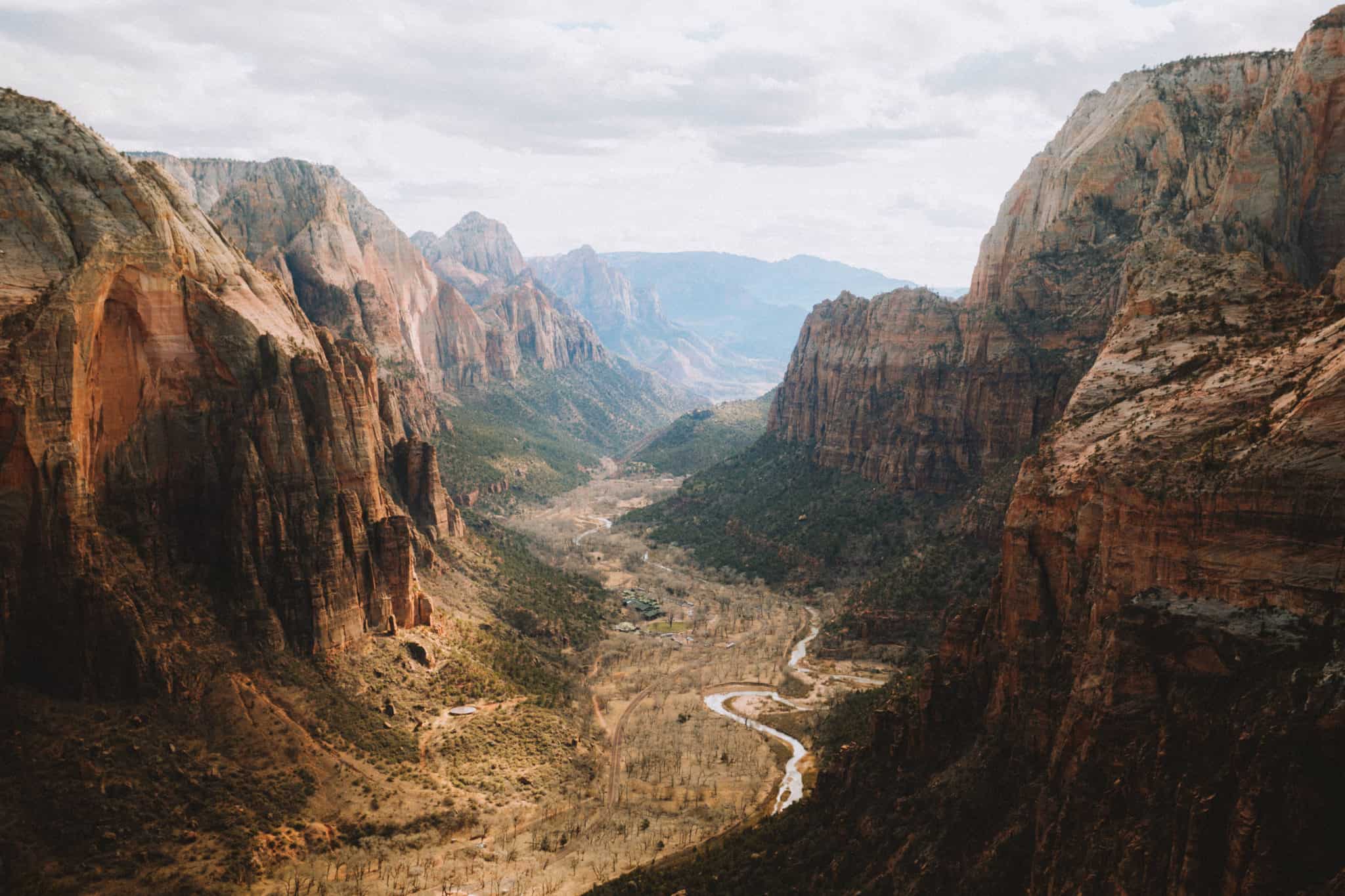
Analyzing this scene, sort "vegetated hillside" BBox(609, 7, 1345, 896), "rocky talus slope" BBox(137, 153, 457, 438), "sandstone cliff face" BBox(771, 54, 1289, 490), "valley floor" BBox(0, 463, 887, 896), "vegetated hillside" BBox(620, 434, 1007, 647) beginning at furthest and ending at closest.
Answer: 1. "rocky talus slope" BBox(137, 153, 457, 438)
2. "sandstone cliff face" BBox(771, 54, 1289, 490)
3. "vegetated hillside" BBox(620, 434, 1007, 647)
4. "valley floor" BBox(0, 463, 887, 896)
5. "vegetated hillside" BBox(609, 7, 1345, 896)

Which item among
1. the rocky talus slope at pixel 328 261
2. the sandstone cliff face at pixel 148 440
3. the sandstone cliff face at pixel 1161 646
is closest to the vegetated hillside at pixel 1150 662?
the sandstone cliff face at pixel 1161 646

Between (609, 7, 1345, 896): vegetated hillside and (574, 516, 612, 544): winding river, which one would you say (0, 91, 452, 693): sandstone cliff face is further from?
(574, 516, 612, 544): winding river

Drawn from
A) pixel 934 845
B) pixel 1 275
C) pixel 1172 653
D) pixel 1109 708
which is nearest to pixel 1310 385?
pixel 1172 653

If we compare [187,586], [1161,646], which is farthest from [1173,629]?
[187,586]

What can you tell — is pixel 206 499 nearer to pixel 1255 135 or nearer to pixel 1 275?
pixel 1 275

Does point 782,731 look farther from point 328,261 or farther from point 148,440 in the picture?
point 328,261

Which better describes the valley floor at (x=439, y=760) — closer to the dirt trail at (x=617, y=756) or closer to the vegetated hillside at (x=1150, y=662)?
the dirt trail at (x=617, y=756)

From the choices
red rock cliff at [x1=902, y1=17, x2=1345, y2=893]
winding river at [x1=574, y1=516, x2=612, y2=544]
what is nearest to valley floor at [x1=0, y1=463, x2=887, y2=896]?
red rock cliff at [x1=902, y1=17, x2=1345, y2=893]
